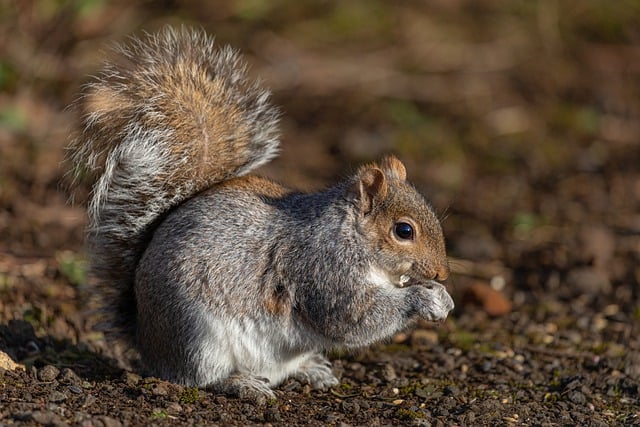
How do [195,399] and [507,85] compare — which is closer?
[195,399]

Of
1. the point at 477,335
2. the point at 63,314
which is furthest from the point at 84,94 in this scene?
the point at 477,335

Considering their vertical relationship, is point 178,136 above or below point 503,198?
above

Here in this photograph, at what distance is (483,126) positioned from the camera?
7.61m

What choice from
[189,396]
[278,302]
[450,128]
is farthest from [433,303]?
[450,128]

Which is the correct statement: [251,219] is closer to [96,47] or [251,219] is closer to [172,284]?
[172,284]

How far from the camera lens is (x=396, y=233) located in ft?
11.8

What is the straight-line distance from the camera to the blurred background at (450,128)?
4902 millimetres

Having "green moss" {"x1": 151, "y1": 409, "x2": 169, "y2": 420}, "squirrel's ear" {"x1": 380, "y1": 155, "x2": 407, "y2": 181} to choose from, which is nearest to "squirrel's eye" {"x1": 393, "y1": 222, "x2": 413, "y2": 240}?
"squirrel's ear" {"x1": 380, "y1": 155, "x2": 407, "y2": 181}

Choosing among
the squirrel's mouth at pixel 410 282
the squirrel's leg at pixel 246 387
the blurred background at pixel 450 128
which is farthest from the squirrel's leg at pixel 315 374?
the blurred background at pixel 450 128

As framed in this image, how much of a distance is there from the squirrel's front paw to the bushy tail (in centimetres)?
92

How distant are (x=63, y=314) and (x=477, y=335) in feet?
6.51

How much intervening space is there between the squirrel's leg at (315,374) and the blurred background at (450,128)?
0.87 meters

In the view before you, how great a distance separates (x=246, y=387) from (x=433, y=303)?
2.53 feet

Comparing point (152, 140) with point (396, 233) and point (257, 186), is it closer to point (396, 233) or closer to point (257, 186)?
point (257, 186)
